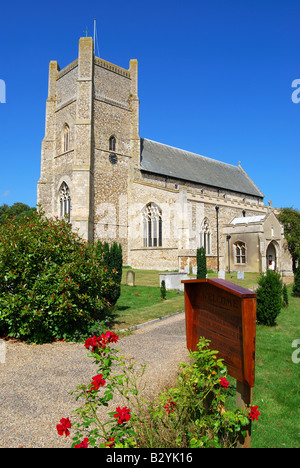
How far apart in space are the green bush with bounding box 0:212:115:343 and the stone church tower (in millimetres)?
14329

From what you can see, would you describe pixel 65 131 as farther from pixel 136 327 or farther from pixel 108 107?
pixel 136 327

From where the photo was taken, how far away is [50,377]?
16.6ft

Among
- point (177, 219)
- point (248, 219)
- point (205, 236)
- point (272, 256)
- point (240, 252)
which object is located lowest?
point (272, 256)

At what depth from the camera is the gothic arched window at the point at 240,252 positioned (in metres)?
27.0

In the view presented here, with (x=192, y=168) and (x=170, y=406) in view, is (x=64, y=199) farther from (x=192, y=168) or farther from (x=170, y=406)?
(x=170, y=406)

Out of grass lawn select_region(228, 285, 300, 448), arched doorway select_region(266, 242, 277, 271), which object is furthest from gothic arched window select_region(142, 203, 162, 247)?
grass lawn select_region(228, 285, 300, 448)

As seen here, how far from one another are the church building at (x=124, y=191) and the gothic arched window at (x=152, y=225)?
8 centimetres

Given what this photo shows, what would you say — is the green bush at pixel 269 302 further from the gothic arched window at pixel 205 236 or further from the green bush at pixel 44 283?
the gothic arched window at pixel 205 236

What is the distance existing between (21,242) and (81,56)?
71.6ft

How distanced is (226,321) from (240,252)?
25323 mm

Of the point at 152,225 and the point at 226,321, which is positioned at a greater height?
the point at 152,225

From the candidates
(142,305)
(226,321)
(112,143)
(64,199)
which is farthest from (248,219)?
(226,321)

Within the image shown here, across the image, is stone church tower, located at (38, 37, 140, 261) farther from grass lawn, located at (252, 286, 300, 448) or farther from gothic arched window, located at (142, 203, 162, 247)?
grass lawn, located at (252, 286, 300, 448)

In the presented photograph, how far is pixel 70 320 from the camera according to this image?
291 inches
